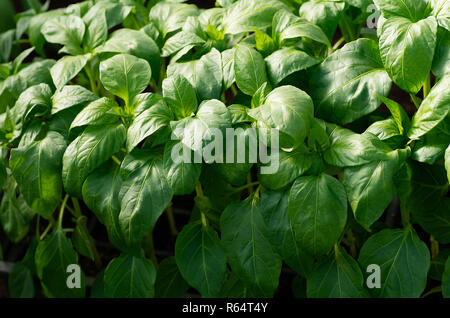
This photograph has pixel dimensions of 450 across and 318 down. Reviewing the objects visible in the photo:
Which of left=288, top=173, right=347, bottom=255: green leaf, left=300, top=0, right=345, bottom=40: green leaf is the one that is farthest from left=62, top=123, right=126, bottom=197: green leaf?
left=300, top=0, right=345, bottom=40: green leaf

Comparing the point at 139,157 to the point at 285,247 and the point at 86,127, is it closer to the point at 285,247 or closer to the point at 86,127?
the point at 86,127

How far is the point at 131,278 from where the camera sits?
1.06m

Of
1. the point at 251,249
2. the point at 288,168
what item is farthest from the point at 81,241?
the point at 288,168

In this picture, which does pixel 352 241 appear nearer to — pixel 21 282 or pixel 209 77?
pixel 209 77

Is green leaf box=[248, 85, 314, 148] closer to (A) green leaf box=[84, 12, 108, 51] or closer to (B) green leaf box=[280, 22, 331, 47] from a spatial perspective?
(B) green leaf box=[280, 22, 331, 47]

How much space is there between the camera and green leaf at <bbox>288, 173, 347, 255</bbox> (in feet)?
2.84

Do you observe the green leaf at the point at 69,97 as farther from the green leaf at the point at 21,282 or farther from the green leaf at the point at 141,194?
the green leaf at the point at 21,282

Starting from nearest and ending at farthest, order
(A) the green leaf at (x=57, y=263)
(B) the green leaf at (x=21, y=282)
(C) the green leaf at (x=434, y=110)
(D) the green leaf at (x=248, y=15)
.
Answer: (C) the green leaf at (x=434, y=110) < (D) the green leaf at (x=248, y=15) < (A) the green leaf at (x=57, y=263) < (B) the green leaf at (x=21, y=282)

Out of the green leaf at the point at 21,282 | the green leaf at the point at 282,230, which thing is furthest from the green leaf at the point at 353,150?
the green leaf at the point at 21,282

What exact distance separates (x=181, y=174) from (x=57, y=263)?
0.45m

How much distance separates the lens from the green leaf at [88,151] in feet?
3.11

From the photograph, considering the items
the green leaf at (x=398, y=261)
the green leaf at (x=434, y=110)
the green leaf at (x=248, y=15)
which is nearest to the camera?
the green leaf at (x=434, y=110)

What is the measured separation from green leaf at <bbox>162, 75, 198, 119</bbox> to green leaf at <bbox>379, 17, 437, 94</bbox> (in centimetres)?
34
